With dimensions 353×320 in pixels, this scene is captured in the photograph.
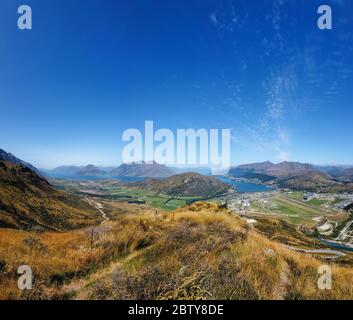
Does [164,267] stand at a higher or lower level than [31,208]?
higher

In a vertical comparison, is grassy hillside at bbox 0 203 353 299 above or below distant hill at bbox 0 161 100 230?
above

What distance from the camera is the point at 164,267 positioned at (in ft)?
25.0

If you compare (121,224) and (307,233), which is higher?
(121,224)

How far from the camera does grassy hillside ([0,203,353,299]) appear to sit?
6508mm

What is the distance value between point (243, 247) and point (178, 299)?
441 centimetres

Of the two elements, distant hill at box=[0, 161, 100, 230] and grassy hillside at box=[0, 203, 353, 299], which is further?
distant hill at box=[0, 161, 100, 230]

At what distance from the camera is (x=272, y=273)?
7.53 m

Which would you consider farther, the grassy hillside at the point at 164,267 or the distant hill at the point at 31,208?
the distant hill at the point at 31,208

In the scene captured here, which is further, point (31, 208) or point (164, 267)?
point (31, 208)

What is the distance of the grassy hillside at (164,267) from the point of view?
6.51 m

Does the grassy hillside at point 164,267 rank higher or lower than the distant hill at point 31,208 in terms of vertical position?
higher
